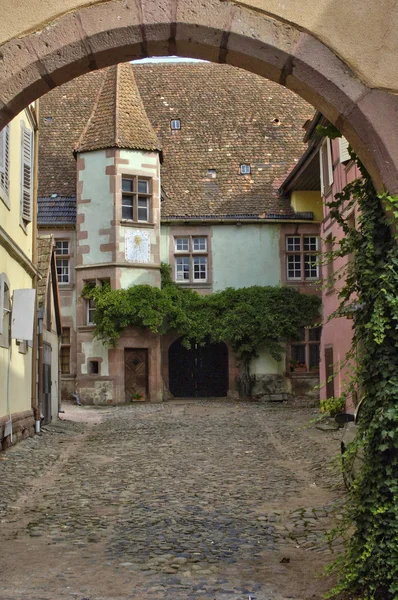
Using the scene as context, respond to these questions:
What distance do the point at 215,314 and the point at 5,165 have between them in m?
15.3

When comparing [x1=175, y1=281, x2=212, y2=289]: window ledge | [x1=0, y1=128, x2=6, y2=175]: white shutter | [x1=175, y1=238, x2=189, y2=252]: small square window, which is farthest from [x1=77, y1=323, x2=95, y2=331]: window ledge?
[x1=0, y1=128, x2=6, y2=175]: white shutter

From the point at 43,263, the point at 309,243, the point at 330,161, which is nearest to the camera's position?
the point at 43,263

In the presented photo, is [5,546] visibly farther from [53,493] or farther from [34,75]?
[34,75]

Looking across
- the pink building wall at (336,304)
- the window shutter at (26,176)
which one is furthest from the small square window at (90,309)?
the window shutter at (26,176)

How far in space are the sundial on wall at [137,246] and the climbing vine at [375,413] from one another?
73.7 ft

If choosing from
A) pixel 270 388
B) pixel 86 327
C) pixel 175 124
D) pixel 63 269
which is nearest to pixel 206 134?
pixel 175 124

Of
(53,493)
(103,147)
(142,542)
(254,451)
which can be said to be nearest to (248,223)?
(103,147)

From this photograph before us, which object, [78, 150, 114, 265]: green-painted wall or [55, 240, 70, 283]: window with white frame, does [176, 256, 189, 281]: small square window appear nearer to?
[78, 150, 114, 265]: green-painted wall

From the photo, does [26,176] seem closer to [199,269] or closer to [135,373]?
[135,373]

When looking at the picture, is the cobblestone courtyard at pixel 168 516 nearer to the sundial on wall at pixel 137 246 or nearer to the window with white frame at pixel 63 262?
the sundial on wall at pixel 137 246

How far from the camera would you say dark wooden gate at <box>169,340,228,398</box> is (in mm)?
30688

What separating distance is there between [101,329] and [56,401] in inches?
257

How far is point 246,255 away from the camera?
29219 mm

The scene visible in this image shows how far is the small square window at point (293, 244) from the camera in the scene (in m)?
29.5
